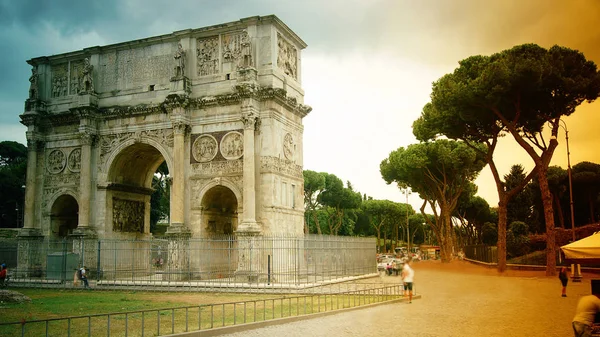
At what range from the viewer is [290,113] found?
2958cm

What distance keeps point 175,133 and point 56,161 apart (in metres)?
8.86

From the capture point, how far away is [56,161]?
3247 cm

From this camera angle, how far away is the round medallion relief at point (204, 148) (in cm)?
2848

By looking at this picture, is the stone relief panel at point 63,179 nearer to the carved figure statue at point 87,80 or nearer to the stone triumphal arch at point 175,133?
the stone triumphal arch at point 175,133

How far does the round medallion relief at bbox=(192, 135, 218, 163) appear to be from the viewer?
2848 centimetres

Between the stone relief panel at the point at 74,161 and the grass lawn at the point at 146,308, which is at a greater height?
the stone relief panel at the point at 74,161

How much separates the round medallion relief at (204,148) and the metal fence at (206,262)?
13.5 ft

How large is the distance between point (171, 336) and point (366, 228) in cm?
7738

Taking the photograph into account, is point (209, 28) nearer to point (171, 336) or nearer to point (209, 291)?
point (209, 291)

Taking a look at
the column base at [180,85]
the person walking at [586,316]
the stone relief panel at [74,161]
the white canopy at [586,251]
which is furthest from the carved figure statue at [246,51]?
the person walking at [586,316]

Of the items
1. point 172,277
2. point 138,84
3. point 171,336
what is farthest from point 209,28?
point 171,336

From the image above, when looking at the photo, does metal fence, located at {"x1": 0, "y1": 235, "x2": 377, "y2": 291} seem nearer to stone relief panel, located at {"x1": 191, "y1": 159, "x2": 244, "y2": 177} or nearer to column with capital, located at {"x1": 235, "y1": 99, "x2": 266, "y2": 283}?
column with capital, located at {"x1": 235, "y1": 99, "x2": 266, "y2": 283}

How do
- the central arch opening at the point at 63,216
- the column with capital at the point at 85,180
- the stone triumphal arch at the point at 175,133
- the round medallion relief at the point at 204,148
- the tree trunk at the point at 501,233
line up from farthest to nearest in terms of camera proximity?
the tree trunk at the point at 501,233
the central arch opening at the point at 63,216
the column with capital at the point at 85,180
the round medallion relief at the point at 204,148
the stone triumphal arch at the point at 175,133

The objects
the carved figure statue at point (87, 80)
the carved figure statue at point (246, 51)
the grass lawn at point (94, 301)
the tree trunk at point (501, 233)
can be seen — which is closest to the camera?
the grass lawn at point (94, 301)
